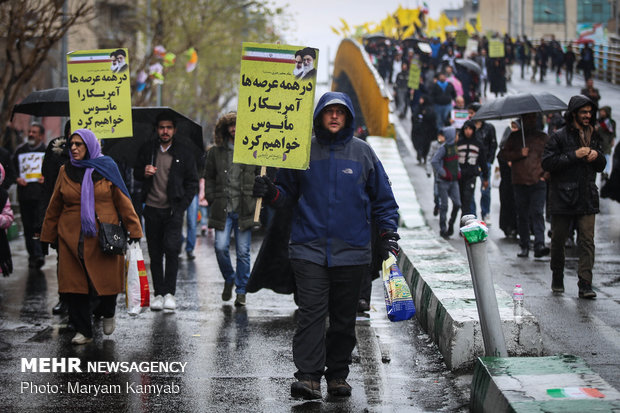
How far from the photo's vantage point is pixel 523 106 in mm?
13312

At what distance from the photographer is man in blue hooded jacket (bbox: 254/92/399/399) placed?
22.0 ft

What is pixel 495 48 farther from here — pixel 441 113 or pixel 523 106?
pixel 523 106

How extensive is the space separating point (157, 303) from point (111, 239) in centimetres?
171

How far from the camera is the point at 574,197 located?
390 inches

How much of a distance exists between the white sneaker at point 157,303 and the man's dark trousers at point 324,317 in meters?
3.43

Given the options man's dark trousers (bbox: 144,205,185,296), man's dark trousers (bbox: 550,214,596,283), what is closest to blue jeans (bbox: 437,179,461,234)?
man's dark trousers (bbox: 550,214,596,283)

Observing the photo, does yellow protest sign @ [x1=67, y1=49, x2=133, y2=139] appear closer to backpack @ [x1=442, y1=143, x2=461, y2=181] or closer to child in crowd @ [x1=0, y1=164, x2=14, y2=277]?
child in crowd @ [x1=0, y1=164, x2=14, y2=277]

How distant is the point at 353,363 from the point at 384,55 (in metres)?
36.9

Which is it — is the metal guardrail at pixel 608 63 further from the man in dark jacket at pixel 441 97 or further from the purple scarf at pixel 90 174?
the purple scarf at pixel 90 174

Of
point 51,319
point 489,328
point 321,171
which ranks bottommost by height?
point 51,319

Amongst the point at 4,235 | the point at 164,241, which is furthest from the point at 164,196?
the point at 4,235

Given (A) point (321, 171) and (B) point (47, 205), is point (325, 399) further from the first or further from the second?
(B) point (47, 205)

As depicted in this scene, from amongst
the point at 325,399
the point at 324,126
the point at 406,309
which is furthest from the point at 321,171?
the point at 325,399

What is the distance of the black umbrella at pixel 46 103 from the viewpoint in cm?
1127
